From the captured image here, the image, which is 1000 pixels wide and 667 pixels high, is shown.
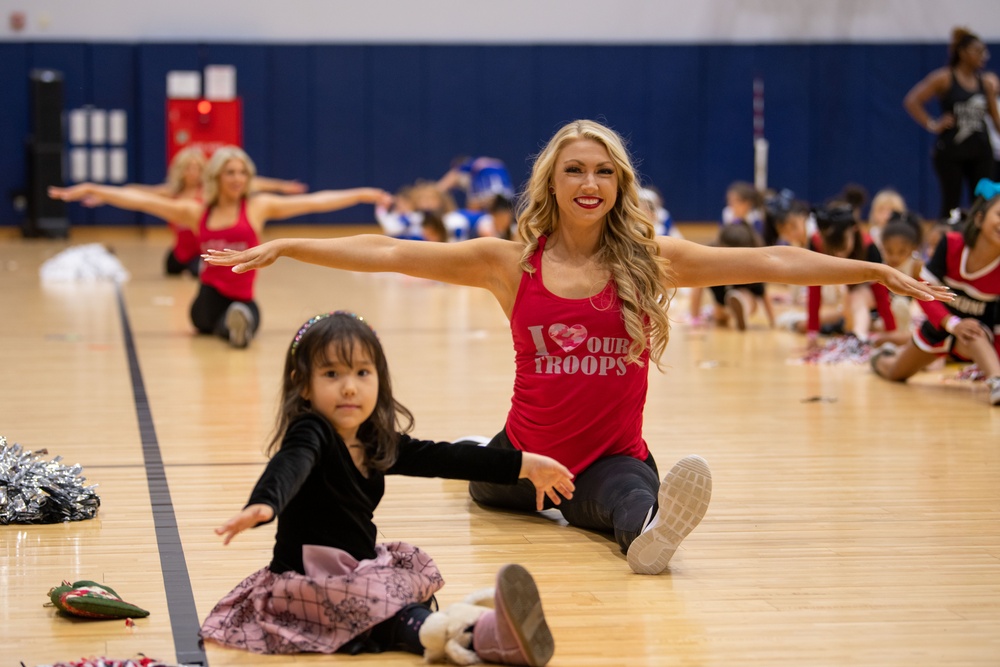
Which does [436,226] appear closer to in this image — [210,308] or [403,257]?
[210,308]

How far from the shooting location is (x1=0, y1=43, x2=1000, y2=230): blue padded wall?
1764 cm

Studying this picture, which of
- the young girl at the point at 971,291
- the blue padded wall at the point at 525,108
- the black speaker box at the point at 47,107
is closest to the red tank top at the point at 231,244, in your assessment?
the young girl at the point at 971,291

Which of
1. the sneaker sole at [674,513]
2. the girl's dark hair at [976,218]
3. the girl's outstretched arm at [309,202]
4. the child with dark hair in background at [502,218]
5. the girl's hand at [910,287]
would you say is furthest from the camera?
the child with dark hair in background at [502,218]

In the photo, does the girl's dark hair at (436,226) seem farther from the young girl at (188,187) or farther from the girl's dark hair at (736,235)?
the girl's dark hair at (736,235)

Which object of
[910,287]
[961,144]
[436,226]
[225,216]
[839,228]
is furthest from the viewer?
[436,226]

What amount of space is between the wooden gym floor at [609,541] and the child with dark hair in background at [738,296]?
101cm

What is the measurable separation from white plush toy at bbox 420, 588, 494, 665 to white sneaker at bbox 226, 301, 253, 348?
5332 mm

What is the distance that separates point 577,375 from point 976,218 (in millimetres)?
3088

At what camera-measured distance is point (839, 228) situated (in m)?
7.41

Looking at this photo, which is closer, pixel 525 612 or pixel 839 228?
pixel 525 612

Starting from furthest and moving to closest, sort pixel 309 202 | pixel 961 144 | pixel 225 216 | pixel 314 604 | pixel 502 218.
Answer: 1. pixel 502 218
2. pixel 961 144
3. pixel 225 216
4. pixel 309 202
5. pixel 314 604

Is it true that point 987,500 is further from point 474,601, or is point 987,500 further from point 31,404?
point 31,404

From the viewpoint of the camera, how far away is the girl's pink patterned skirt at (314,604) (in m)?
2.72

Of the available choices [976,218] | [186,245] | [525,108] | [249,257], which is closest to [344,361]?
[249,257]
